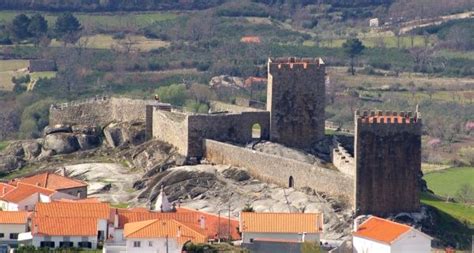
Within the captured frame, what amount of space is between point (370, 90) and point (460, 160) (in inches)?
909

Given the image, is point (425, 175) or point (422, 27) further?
point (422, 27)

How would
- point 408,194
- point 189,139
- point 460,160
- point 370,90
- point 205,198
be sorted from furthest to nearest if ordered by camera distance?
1. point 370,90
2. point 460,160
3. point 189,139
4. point 205,198
5. point 408,194

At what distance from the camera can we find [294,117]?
→ 83.9m

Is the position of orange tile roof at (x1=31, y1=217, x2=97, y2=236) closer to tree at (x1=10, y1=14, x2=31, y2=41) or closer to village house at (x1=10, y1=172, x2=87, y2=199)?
village house at (x1=10, y1=172, x2=87, y2=199)

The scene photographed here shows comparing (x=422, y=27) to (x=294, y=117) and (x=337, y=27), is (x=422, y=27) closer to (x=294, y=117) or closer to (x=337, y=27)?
(x=337, y=27)

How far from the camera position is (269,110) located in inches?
3324

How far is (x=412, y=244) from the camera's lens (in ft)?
226

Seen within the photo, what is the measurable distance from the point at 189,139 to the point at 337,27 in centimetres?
6934

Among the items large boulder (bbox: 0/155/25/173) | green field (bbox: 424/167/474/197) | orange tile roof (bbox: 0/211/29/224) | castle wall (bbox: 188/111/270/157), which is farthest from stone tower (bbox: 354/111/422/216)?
large boulder (bbox: 0/155/25/173)

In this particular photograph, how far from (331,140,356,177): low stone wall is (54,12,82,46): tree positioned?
55.4 metres

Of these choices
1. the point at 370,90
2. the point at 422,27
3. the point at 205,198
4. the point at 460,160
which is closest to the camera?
the point at 205,198

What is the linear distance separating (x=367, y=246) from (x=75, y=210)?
893 centimetres

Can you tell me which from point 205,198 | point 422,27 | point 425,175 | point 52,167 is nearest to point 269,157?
point 205,198

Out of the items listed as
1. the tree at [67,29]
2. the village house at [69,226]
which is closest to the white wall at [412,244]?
the village house at [69,226]
